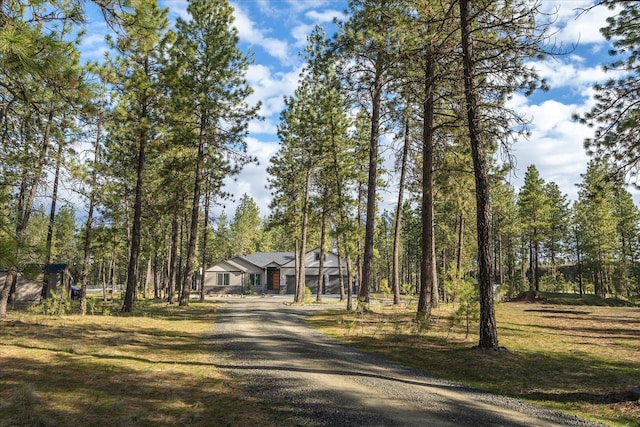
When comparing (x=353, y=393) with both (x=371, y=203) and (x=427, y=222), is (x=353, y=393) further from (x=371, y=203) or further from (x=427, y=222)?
(x=371, y=203)

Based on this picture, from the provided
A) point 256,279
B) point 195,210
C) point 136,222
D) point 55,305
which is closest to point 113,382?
point 55,305

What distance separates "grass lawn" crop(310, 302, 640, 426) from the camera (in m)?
6.42

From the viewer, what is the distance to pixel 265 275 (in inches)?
1989

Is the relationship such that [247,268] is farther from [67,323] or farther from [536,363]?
[536,363]

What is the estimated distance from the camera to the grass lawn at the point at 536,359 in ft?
21.1

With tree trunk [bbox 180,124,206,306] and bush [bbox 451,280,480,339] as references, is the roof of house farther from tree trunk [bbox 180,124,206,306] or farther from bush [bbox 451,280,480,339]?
bush [bbox 451,280,480,339]

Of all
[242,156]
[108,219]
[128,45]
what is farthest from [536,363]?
[108,219]

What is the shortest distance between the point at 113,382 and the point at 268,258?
46.3 meters

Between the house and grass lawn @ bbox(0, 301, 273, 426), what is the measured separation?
3713 cm

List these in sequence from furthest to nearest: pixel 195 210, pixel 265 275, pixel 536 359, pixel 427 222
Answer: pixel 265 275 → pixel 195 210 → pixel 427 222 → pixel 536 359

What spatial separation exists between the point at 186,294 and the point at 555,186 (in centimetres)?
4858

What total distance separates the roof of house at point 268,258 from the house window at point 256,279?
4.20 ft

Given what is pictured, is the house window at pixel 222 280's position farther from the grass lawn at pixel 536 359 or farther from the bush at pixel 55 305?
the grass lawn at pixel 536 359

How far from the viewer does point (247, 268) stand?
4997 centimetres
